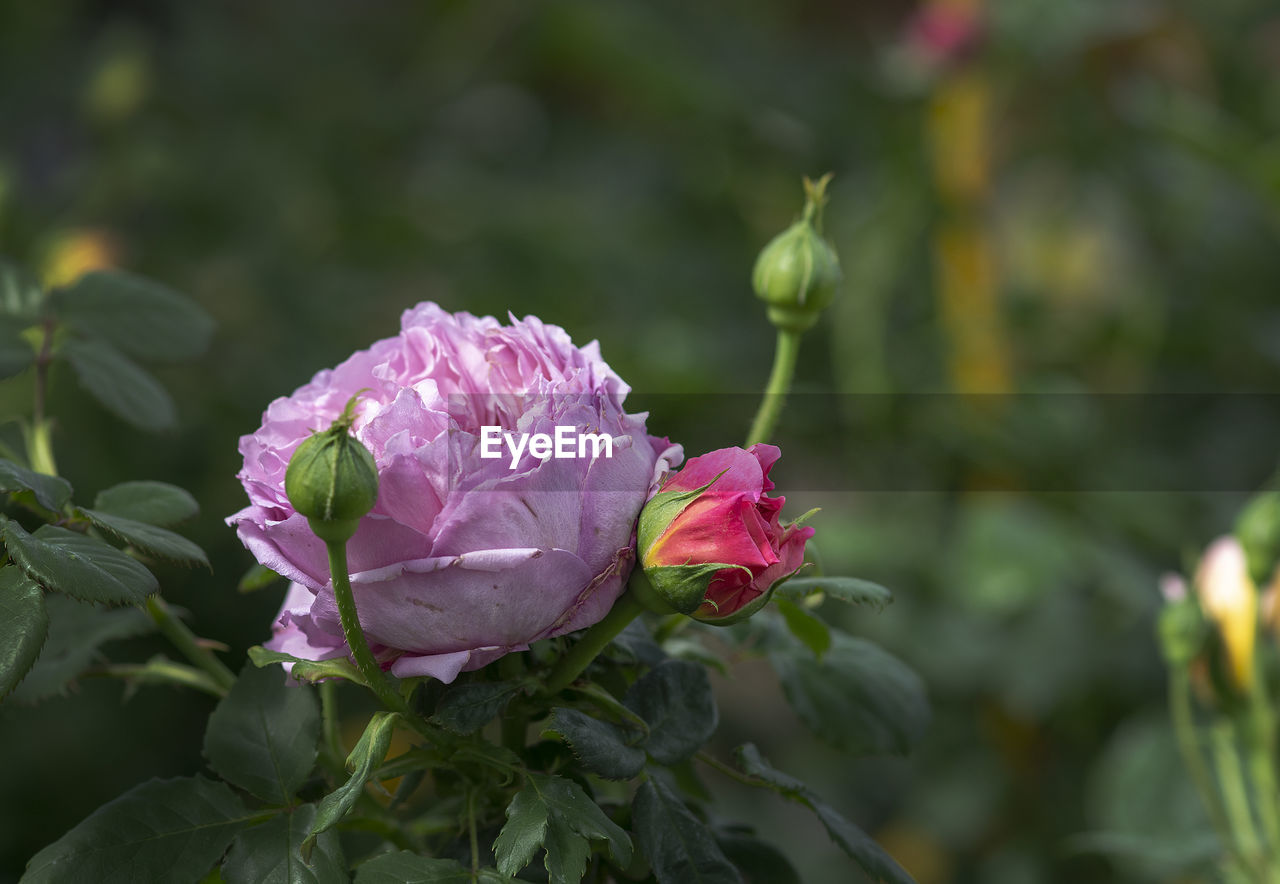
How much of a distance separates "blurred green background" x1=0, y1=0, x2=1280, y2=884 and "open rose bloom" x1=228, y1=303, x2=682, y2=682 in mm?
218

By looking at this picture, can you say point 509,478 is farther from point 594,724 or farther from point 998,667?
point 998,667

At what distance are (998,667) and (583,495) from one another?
0.75m

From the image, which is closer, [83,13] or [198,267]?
[198,267]

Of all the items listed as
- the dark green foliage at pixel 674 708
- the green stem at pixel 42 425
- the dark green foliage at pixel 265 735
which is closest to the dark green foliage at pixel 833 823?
the dark green foliage at pixel 674 708

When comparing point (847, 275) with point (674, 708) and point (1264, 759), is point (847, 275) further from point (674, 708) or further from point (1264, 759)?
point (674, 708)

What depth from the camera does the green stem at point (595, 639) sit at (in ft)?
0.92

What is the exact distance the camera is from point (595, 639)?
0.28m

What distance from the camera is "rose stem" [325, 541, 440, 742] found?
0.25 m

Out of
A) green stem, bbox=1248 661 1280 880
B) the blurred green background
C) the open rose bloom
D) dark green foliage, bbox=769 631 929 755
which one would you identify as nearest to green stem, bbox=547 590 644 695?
the open rose bloom

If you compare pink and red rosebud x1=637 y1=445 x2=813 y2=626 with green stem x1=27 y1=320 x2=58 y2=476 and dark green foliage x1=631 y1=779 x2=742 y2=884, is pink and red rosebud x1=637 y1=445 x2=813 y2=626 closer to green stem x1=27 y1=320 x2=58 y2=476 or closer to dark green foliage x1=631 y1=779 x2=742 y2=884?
dark green foliage x1=631 y1=779 x2=742 y2=884

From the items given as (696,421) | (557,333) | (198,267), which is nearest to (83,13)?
(198,267)

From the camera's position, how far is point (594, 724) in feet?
0.92

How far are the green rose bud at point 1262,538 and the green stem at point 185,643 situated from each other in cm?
42

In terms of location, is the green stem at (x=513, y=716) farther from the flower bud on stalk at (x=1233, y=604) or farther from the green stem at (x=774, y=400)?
the flower bud on stalk at (x=1233, y=604)
